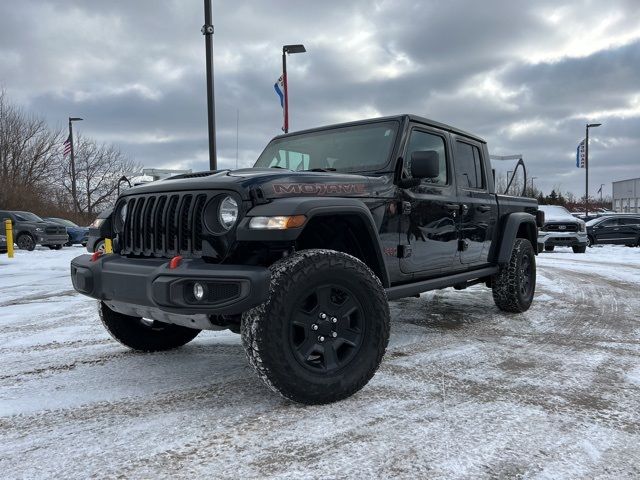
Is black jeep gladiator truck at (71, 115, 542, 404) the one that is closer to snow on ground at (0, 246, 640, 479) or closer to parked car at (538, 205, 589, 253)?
snow on ground at (0, 246, 640, 479)

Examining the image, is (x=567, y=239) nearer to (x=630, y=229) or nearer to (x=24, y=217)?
(x=630, y=229)

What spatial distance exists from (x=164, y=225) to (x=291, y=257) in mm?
820

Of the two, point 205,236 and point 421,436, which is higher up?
point 205,236

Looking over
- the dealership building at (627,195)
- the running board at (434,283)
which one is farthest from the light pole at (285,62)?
the dealership building at (627,195)

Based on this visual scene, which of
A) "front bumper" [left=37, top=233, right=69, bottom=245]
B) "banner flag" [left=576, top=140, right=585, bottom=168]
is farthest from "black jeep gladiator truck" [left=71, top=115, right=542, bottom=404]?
"banner flag" [left=576, top=140, right=585, bottom=168]

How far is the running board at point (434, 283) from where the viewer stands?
144 inches

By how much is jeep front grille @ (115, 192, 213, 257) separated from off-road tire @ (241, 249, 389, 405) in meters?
0.54

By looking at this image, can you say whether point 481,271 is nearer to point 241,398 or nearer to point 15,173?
point 241,398

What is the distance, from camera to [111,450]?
2.30 m

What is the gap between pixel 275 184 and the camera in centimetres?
286

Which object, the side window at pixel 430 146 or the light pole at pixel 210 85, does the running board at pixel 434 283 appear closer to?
the side window at pixel 430 146

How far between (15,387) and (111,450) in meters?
1.33

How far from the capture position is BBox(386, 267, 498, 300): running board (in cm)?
367

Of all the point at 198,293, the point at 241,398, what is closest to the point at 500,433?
the point at 241,398
